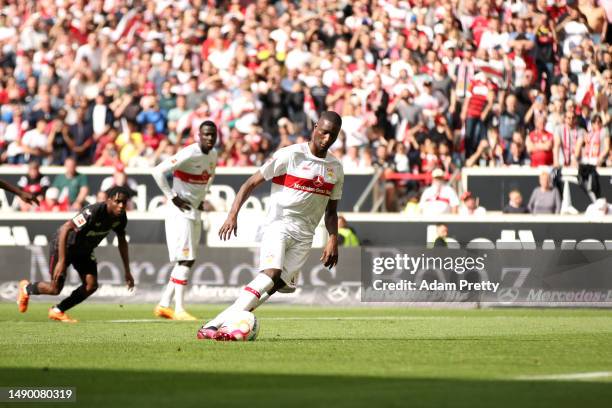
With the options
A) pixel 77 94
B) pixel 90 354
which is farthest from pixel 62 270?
pixel 77 94

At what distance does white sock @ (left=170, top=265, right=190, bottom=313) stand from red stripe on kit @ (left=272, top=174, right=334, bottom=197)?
565 cm

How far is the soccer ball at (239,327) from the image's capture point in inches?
449

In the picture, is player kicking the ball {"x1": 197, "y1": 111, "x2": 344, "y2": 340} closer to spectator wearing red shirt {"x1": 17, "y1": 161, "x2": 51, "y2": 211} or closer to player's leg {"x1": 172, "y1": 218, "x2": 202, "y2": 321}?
player's leg {"x1": 172, "y1": 218, "x2": 202, "y2": 321}

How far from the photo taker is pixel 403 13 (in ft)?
87.6

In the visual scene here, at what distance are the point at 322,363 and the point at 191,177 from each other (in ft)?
28.1

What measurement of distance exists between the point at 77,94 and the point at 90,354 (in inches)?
700

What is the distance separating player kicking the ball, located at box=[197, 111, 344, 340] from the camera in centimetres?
1162

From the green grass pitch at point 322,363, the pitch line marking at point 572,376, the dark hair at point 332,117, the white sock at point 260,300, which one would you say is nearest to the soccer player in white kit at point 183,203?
the green grass pitch at point 322,363

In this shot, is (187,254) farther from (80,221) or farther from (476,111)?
(476,111)

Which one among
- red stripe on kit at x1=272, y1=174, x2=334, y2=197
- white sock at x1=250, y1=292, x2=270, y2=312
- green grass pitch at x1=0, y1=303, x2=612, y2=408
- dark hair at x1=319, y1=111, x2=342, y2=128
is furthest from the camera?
red stripe on kit at x1=272, y1=174, x2=334, y2=197

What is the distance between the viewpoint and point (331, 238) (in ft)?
39.5

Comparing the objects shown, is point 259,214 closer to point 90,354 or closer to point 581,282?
point 581,282

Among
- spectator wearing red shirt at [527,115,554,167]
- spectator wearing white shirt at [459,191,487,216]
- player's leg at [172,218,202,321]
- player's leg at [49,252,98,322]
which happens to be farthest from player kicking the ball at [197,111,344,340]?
spectator wearing red shirt at [527,115,554,167]

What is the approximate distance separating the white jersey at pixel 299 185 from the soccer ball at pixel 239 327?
95 centimetres
